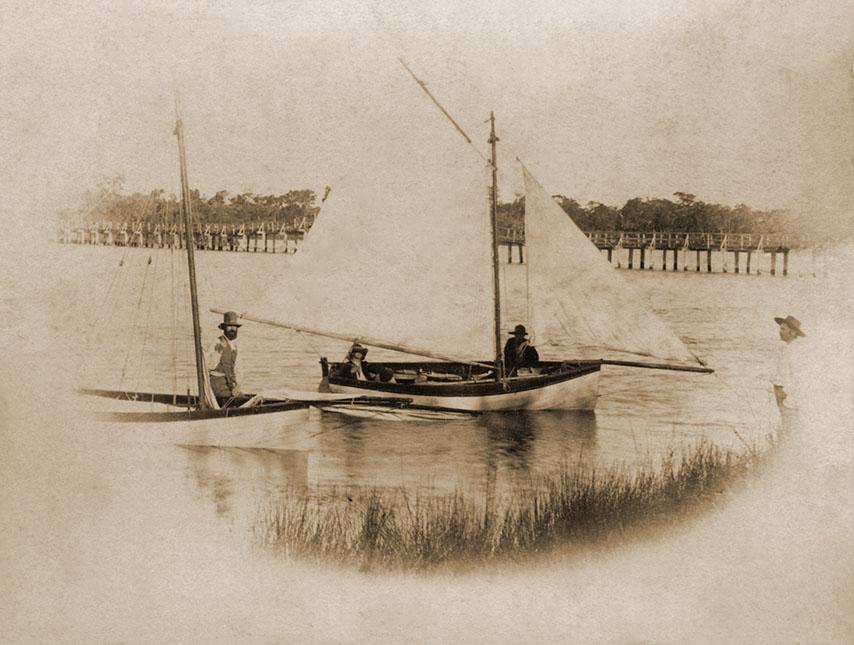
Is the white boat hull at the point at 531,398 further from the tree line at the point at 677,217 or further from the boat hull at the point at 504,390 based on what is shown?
the tree line at the point at 677,217

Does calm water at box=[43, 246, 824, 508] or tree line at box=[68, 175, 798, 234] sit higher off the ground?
tree line at box=[68, 175, 798, 234]

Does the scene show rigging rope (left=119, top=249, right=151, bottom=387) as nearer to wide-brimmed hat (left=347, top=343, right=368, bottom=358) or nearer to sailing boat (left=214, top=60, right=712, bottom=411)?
sailing boat (left=214, top=60, right=712, bottom=411)

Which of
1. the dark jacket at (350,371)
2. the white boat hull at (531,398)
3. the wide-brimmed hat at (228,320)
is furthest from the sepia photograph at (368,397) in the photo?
the dark jacket at (350,371)

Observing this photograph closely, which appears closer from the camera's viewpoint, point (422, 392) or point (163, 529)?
point (163, 529)

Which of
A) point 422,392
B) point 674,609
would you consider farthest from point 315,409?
point 674,609

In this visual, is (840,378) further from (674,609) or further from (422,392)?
(422,392)

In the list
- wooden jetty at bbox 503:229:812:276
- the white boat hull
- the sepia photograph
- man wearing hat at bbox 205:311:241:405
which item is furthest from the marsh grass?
wooden jetty at bbox 503:229:812:276
